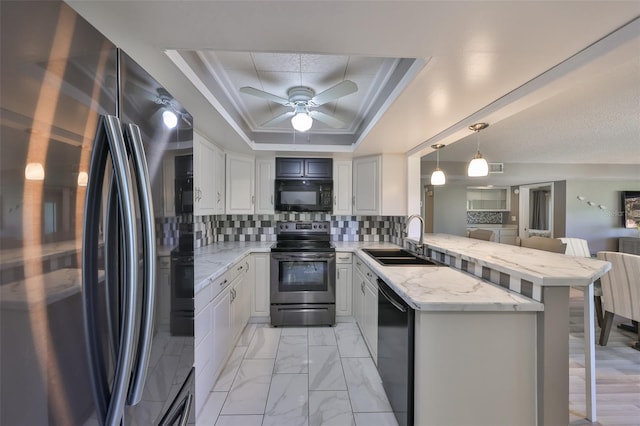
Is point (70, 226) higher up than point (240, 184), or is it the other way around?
point (240, 184)

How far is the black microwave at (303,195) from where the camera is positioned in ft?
11.4

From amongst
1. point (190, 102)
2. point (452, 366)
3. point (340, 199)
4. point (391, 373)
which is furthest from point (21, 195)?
point (340, 199)

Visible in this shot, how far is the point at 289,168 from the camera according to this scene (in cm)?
349

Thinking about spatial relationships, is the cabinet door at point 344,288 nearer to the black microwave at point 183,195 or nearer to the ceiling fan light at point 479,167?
the ceiling fan light at point 479,167

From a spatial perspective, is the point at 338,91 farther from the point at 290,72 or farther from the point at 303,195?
the point at 303,195

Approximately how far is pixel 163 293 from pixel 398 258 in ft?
7.01

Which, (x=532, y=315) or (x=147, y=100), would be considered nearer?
(x=147, y=100)

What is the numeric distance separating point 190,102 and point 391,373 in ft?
7.50

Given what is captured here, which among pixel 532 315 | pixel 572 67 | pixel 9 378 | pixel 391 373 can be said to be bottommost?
pixel 391 373

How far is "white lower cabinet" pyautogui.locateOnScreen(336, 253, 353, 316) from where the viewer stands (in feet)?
10.6

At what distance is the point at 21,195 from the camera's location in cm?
49

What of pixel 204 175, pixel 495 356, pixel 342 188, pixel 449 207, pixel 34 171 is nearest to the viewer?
pixel 34 171

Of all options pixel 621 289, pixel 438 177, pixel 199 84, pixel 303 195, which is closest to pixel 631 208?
pixel 621 289

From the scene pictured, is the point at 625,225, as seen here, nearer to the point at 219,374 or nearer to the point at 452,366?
the point at 452,366
